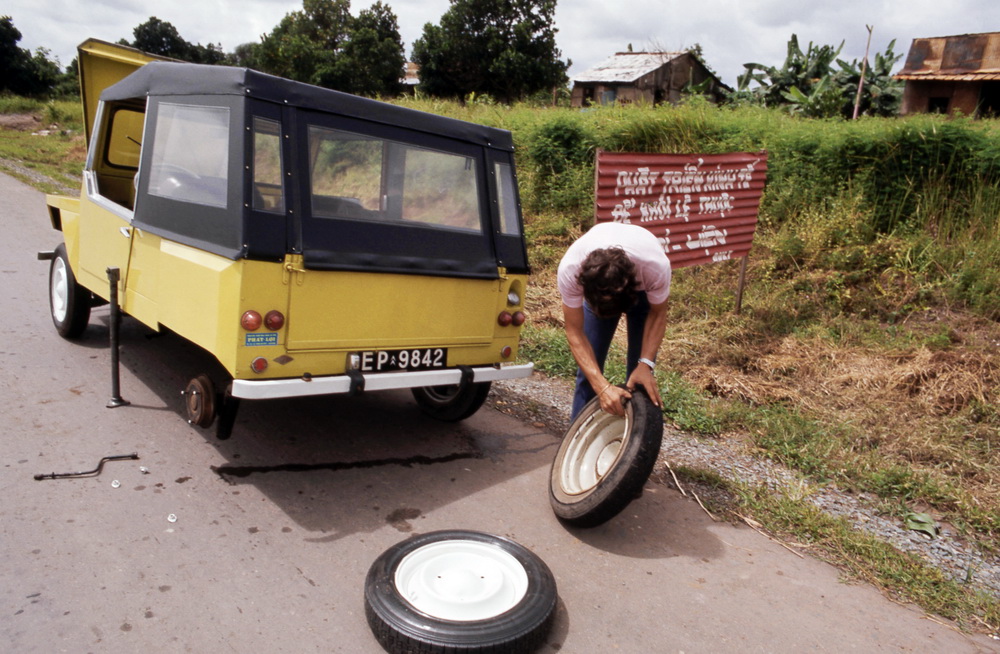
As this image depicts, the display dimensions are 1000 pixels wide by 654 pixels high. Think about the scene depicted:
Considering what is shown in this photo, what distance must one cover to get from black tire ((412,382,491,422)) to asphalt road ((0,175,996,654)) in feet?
0.36

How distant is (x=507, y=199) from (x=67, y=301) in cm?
383

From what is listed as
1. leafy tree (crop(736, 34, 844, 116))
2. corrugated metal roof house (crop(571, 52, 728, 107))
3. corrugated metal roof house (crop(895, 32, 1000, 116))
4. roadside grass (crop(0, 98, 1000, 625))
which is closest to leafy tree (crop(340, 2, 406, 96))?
corrugated metal roof house (crop(571, 52, 728, 107))

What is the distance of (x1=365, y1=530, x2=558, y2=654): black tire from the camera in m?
2.52

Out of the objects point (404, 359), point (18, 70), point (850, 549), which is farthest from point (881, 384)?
point (18, 70)

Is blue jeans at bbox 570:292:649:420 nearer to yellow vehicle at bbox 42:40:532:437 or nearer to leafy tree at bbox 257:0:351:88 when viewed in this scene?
yellow vehicle at bbox 42:40:532:437

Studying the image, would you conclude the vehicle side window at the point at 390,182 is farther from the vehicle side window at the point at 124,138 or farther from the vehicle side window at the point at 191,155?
the vehicle side window at the point at 124,138

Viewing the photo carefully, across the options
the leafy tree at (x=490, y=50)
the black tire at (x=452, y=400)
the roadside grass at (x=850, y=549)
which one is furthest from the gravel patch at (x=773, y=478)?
the leafy tree at (x=490, y=50)

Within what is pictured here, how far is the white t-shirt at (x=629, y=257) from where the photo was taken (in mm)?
3590

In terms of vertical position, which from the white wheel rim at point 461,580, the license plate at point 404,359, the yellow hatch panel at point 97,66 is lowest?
the white wheel rim at point 461,580

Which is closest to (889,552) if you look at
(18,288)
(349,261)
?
(349,261)

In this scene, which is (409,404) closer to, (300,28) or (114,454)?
(114,454)

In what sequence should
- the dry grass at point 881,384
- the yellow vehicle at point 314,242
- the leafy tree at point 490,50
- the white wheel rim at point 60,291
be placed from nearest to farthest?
the yellow vehicle at point 314,242, the dry grass at point 881,384, the white wheel rim at point 60,291, the leafy tree at point 490,50

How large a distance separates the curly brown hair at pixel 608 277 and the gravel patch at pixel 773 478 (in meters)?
1.41

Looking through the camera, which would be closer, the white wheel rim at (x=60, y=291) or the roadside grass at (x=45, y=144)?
the white wheel rim at (x=60, y=291)
